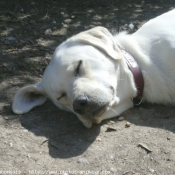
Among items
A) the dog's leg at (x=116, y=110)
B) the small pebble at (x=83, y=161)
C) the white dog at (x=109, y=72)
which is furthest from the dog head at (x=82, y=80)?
the small pebble at (x=83, y=161)

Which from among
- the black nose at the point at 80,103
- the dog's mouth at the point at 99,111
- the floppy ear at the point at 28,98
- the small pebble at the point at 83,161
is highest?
the black nose at the point at 80,103

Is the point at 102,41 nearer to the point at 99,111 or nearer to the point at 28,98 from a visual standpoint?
the point at 99,111

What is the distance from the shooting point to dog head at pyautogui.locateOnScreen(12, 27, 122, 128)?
12.5 ft

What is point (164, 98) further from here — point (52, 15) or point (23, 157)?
point (52, 15)

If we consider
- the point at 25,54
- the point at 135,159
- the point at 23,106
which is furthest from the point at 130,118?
the point at 25,54

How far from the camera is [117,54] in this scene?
4320mm

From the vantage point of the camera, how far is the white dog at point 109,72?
401 centimetres

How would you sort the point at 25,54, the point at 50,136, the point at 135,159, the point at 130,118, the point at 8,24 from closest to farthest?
the point at 135,159, the point at 50,136, the point at 130,118, the point at 25,54, the point at 8,24

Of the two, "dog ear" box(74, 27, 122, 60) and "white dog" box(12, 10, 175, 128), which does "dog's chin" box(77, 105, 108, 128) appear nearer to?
"white dog" box(12, 10, 175, 128)

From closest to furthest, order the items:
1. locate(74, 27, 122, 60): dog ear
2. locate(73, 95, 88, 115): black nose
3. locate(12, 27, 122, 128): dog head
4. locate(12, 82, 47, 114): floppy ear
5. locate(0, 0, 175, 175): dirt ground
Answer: locate(0, 0, 175, 175): dirt ground, locate(73, 95, 88, 115): black nose, locate(12, 27, 122, 128): dog head, locate(74, 27, 122, 60): dog ear, locate(12, 82, 47, 114): floppy ear

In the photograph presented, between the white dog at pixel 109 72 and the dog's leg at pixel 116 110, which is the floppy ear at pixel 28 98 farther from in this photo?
the dog's leg at pixel 116 110

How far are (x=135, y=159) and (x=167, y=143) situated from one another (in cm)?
39

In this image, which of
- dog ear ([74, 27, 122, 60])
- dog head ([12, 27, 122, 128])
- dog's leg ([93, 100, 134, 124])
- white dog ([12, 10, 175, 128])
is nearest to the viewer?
dog head ([12, 27, 122, 128])

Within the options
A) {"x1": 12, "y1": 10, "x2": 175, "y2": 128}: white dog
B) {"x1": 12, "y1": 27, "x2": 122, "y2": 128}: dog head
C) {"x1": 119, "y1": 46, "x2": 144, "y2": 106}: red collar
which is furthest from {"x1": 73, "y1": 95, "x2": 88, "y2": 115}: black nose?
{"x1": 119, "y1": 46, "x2": 144, "y2": 106}: red collar
